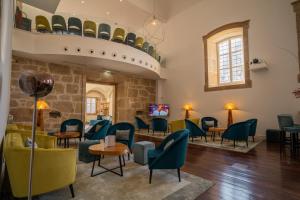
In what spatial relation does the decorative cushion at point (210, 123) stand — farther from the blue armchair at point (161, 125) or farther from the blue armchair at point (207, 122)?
the blue armchair at point (161, 125)

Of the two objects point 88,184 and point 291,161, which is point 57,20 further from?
point 291,161

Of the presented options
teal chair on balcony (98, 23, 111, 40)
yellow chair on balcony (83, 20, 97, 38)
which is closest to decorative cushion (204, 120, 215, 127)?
teal chair on balcony (98, 23, 111, 40)

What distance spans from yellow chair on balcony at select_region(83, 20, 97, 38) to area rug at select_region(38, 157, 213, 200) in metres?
4.58

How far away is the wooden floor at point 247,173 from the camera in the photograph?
2295 millimetres

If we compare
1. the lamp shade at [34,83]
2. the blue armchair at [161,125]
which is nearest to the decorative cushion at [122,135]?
the lamp shade at [34,83]

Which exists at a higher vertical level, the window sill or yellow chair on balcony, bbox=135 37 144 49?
yellow chair on balcony, bbox=135 37 144 49

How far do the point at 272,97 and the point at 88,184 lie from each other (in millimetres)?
6492

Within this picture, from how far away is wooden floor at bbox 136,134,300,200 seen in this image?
229 cm

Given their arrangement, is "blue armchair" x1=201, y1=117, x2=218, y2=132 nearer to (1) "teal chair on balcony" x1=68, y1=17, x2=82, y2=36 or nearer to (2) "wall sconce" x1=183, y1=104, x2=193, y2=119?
(2) "wall sconce" x1=183, y1=104, x2=193, y2=119

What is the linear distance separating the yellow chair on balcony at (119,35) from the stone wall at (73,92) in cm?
218

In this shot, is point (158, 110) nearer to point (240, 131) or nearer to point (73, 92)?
point (73, 92)

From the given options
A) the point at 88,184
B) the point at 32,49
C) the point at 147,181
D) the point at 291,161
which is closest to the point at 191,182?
the point at 147,181

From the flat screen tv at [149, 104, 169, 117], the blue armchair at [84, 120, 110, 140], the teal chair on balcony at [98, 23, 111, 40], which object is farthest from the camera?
the flat screen tv at [149, 104, 169, 117]

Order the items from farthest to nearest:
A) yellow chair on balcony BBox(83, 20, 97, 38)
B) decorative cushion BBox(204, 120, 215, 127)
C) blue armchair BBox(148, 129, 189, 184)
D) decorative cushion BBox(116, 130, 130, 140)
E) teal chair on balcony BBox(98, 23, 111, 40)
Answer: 1. decorative cushion BBox(204, 120, 215, 127)
2. teal chair on balcony BBox(98, 23, 111, 40)
3. yellow chair on balcony BBox(83, 20, 97, 38)
4. decorative cushion BBox(116, 130, 130, 140)
5. blue armchair BBox(148, 129, 189, 184)
